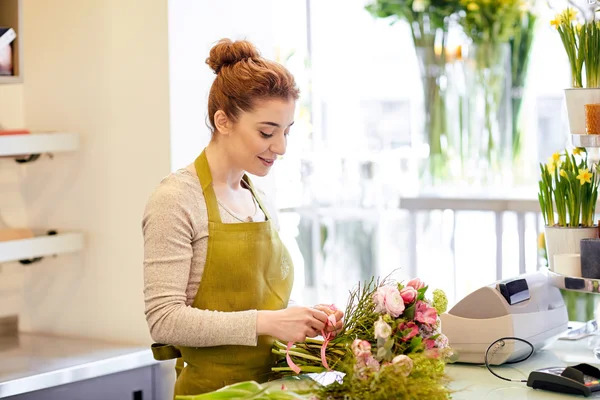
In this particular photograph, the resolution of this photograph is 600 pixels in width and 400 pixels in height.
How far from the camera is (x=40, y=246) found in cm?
307

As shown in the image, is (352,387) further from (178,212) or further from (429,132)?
(429,132)

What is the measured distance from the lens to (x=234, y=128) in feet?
6.93

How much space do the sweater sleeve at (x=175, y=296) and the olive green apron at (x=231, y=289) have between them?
0.26 ft

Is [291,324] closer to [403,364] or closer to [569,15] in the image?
[403,364]

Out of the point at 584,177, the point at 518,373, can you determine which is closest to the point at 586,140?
the point at 584,177

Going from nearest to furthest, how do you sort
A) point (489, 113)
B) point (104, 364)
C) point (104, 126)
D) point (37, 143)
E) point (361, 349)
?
point (361, 349) → point (104, 364) → point (37, 143) → point (104, 126) → point (489, 113)

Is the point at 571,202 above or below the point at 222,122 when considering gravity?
below

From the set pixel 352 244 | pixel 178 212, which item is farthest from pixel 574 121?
pixel 352 244

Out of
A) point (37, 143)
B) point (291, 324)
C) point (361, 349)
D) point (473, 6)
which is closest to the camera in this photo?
point (361, 349)

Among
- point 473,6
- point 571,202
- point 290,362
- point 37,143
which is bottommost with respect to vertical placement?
point 290,362

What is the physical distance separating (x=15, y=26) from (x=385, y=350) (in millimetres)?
1874

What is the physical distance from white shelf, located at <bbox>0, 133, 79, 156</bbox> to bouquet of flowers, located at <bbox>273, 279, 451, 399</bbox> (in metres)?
1.34

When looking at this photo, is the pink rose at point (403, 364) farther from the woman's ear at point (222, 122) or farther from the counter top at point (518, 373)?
the woman's ear at point (222, 122)

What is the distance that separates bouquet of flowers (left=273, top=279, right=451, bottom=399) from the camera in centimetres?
153
